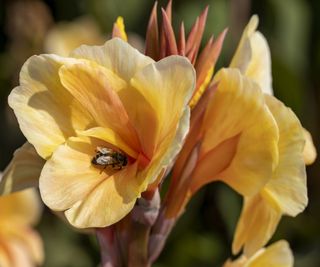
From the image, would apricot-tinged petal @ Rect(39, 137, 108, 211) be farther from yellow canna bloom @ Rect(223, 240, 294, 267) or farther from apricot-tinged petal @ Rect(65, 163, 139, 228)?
yellow canna bloom @ Rect(223, 240, 294, 267)

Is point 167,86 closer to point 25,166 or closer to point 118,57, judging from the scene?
point 118,57

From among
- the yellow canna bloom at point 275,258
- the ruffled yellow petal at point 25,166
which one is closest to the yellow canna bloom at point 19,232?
the ruffled yellow petal at point 25,166

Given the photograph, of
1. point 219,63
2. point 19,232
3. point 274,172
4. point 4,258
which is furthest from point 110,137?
point 219,63

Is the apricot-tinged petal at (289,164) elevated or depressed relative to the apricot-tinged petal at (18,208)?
elevated

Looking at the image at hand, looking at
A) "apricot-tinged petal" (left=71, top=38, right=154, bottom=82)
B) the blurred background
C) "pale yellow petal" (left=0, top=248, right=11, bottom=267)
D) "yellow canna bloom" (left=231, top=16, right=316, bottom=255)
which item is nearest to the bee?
"apricot-tinged petal" (left=71, top=38, right=154, bottom=82)

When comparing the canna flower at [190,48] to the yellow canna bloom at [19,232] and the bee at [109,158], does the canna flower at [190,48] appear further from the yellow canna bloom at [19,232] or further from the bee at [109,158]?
the yellow canna bloom at [19,232]
